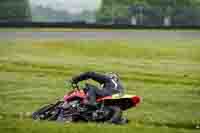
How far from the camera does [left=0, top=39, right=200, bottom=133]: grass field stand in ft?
33.7

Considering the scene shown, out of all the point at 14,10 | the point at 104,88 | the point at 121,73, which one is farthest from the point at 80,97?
the point at 14,10

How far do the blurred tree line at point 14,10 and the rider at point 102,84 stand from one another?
7.33 ft

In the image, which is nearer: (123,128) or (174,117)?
(123,128)

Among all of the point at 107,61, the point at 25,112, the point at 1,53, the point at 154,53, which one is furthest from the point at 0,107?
the point at 154,53

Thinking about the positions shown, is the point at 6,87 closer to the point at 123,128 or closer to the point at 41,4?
the point at 41,4

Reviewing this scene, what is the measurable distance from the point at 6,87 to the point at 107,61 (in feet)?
6.40

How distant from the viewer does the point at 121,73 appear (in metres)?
11.1

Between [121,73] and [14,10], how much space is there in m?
2.59

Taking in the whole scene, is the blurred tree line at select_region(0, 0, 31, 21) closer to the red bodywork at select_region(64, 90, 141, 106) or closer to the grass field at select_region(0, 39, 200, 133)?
the grass field at select_region(0, 39, 200, 133)

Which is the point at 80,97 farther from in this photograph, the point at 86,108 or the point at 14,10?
the point at 14,10

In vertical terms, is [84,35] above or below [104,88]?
above

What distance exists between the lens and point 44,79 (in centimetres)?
1123

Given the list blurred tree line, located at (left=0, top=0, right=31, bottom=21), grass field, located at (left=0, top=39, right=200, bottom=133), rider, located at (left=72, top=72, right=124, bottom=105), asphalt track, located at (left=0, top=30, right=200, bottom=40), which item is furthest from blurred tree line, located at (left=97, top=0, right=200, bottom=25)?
rider, located at (left=72, top=72, right=124, bottom=105)

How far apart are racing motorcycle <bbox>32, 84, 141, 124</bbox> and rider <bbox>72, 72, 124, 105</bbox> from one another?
0.08 metres
